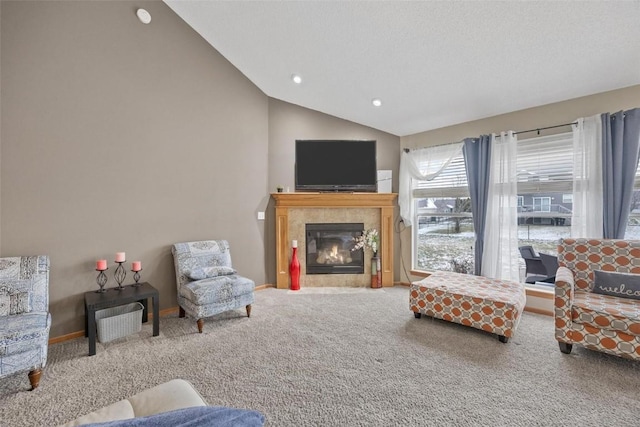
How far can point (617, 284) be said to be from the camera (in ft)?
8.30

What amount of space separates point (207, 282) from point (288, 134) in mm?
2486

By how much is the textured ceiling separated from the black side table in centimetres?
296

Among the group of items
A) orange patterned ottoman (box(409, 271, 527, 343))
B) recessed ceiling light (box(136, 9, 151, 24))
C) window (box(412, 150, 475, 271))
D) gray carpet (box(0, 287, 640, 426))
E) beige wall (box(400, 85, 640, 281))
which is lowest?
gray carpet (box(0, 287, 640, 426))

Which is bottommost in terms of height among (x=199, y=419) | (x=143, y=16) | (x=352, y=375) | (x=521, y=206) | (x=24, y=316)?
(x=352, y=375)

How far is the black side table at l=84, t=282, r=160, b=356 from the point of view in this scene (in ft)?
7.83

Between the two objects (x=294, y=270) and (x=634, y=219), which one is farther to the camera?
(x=294, y=270)

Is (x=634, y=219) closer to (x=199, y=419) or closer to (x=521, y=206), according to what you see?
(x=521, y=206)

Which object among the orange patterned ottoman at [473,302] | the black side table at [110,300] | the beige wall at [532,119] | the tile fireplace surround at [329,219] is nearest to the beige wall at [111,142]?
the black side table at [110,300]

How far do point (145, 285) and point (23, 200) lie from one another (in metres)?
1.24

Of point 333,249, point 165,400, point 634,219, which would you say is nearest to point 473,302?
point 634,219

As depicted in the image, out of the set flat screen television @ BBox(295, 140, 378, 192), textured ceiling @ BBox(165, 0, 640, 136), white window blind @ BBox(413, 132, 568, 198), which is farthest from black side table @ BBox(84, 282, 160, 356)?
white window blind @ BBox(413, 132, 568, 198)

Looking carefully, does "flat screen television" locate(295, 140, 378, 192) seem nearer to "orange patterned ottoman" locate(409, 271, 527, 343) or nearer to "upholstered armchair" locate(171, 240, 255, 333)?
"upholstered armchair" locate(171, 240, 255, 333)

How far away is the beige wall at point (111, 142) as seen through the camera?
97.4 inches

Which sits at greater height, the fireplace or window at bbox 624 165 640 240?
window at bbox 624 165 640 240
